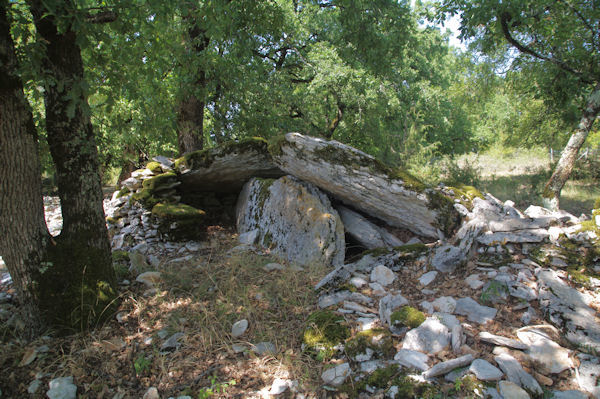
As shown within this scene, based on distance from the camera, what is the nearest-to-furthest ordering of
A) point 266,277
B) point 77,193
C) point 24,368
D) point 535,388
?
point 535,388 → point 24,368 → point 77,193 → point 266,277

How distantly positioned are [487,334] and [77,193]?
13.1 ft

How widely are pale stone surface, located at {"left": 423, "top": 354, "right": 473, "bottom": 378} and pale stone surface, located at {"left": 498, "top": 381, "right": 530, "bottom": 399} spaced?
0.26m

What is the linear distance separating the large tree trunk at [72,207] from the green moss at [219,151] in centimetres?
264

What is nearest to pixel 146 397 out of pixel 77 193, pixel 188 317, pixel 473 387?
pixel 188 317

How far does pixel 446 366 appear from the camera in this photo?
8.09 ft

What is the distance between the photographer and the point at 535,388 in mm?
2289

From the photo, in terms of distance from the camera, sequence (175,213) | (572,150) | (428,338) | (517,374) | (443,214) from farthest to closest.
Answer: (572,150), (175,213), (443,214), (428,338), (517,374)

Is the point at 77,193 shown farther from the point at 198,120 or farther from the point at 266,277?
the point at 198,120

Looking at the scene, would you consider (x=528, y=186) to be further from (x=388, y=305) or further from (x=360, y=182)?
(x=388, y=305)

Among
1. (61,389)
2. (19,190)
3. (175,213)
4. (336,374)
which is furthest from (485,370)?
(175,213)

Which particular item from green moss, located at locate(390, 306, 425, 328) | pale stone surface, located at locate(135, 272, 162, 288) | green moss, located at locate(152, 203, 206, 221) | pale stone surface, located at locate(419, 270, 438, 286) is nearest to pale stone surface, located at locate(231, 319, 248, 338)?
pale stone surface, located at locate(135, 272, 162, 288)

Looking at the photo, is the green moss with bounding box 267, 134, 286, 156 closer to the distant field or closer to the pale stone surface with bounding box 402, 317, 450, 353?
the pale stone surface with bounding box 402, 317, 450, 353

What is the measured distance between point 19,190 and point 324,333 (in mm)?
3021

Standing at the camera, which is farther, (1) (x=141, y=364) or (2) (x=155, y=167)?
(2) (x=155, y=167)
